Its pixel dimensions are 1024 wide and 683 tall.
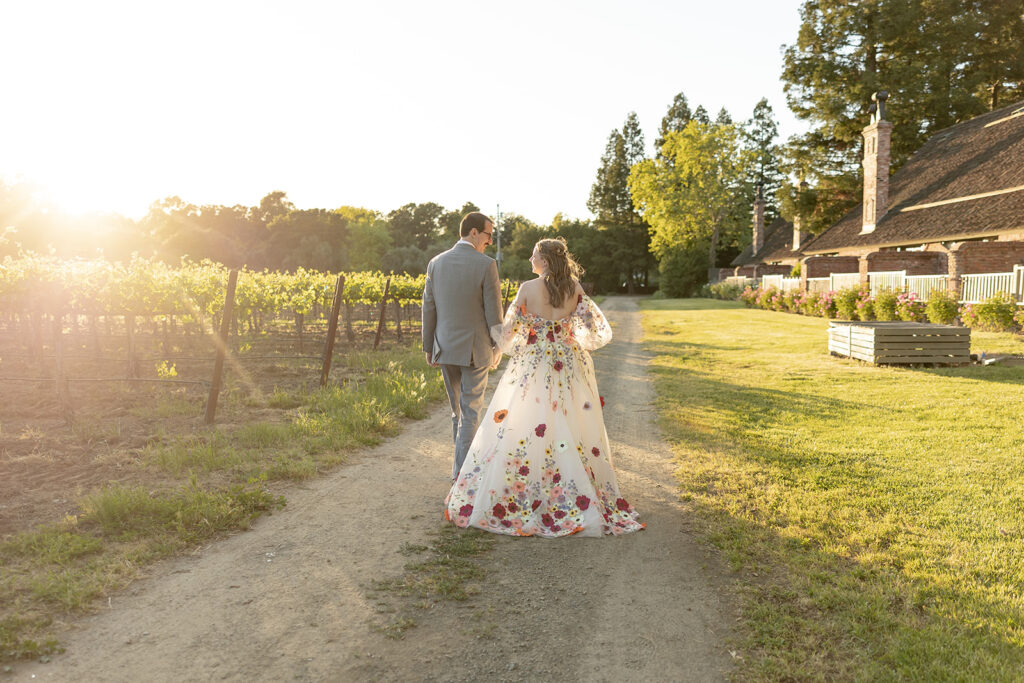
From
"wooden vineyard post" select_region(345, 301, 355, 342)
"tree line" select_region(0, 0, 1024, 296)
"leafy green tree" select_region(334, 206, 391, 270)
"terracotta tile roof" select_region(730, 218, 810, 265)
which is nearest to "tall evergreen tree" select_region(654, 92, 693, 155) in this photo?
"tree line" select_region(0, 0, 1024, 296)

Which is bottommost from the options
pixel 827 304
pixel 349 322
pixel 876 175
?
pixel 349 322

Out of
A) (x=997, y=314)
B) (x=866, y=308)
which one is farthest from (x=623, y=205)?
(x=997, y=314)

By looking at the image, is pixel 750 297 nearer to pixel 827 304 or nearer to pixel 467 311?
pixel 827 304

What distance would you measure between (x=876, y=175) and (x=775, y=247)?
18.6m

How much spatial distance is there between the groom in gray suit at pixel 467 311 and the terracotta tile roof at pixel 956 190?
18596 mm

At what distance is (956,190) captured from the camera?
22.2 m

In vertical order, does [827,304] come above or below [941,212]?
below

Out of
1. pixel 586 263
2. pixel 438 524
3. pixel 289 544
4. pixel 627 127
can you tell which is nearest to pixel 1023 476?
pixel 438 524

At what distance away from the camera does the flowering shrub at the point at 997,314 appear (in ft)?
49.9

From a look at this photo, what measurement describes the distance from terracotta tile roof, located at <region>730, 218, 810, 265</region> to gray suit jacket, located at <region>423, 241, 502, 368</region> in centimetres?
3571

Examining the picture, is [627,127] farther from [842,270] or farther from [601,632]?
[601,632]

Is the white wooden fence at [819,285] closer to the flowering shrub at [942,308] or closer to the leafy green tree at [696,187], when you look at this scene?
the flowering shrub at [942,308]

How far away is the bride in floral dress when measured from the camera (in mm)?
4586

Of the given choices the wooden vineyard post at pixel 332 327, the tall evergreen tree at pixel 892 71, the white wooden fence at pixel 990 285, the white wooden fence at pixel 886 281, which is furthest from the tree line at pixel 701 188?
the wooden vineyard post at pixel 332 327
